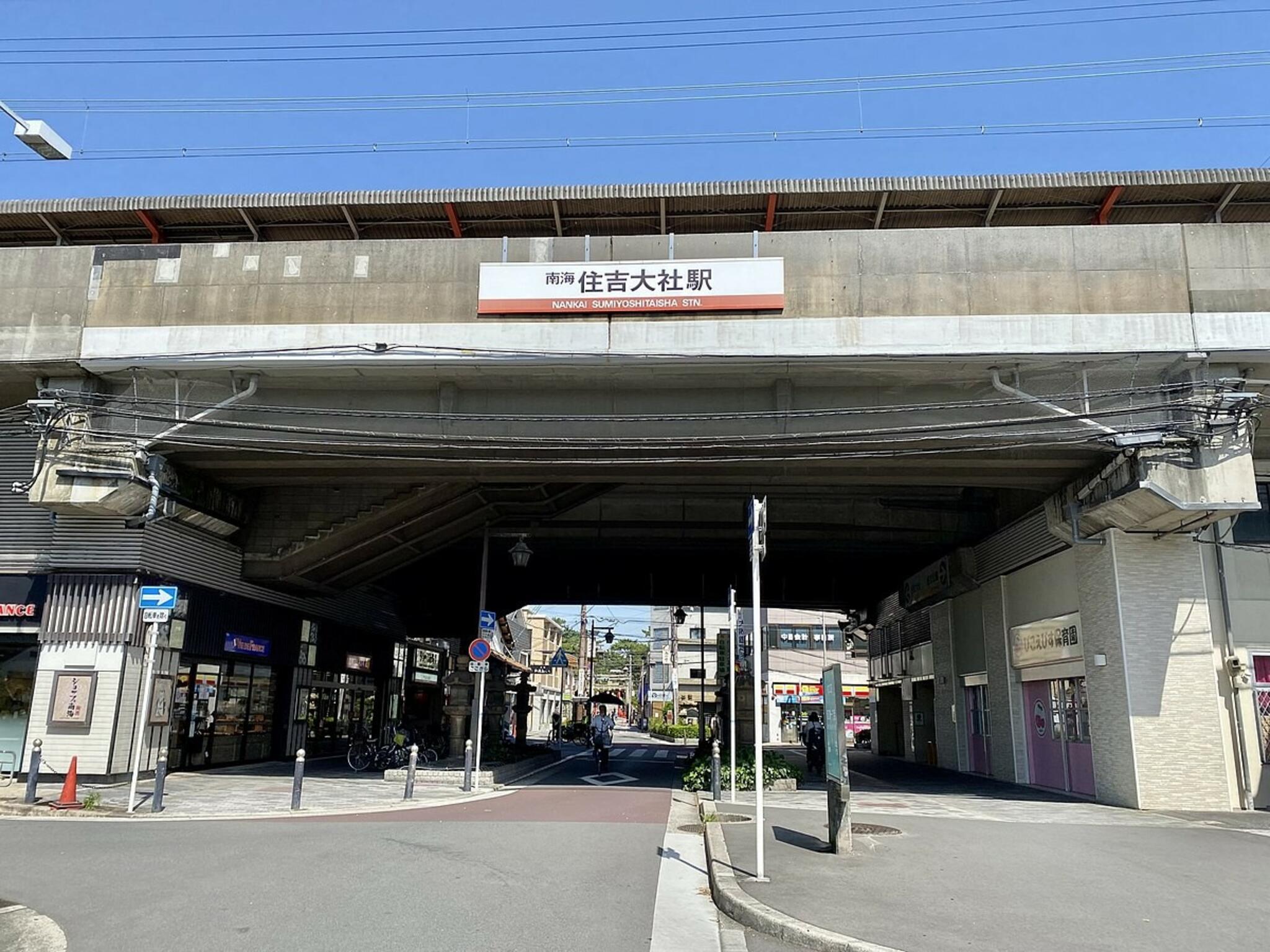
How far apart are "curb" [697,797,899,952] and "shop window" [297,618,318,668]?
19.1 meters

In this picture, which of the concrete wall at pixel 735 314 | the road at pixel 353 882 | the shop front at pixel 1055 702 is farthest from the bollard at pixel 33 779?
the shop front at pixel 1055 702

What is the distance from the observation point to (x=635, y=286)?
51.6 ft

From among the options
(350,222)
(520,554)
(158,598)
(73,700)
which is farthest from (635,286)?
(73,700)

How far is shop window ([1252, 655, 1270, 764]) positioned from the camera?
1620cm

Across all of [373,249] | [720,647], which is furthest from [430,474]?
[720,647]

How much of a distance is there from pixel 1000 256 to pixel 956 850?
989cm

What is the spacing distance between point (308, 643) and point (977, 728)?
18904mm

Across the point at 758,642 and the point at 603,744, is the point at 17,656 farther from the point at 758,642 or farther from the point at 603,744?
the point at 758,642

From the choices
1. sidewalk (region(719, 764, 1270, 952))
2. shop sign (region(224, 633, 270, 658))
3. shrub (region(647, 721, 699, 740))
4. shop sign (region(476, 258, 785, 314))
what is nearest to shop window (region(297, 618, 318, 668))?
shop sign (region(224, 633, 270, 658))

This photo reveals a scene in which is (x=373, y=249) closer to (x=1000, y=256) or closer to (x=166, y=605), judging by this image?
(x=166, y=605)

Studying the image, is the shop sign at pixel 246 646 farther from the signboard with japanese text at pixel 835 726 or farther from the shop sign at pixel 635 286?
the signboard with japanese text at pixel 835 726

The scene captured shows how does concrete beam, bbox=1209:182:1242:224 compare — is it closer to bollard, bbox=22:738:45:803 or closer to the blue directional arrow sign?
the blue directional arrow sign

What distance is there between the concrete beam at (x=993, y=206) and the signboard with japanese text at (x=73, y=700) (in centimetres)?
1955

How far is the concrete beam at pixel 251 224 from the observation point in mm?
18422
